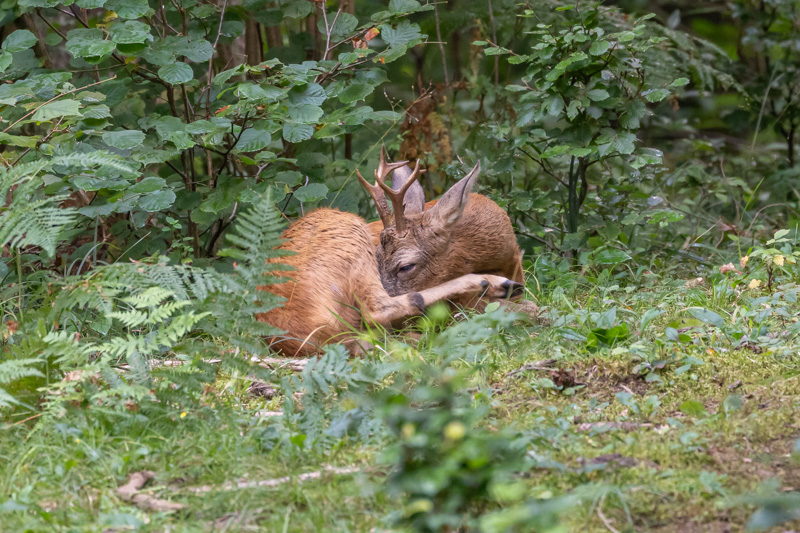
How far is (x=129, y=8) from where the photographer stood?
192 inches

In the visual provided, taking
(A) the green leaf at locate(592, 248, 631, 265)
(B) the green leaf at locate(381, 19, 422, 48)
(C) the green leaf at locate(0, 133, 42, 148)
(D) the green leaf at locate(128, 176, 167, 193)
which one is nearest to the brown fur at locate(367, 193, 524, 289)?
(A) the green leaf at locate(592, 248, 631, 265)

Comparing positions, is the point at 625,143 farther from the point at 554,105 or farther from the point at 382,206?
the point at 382,206

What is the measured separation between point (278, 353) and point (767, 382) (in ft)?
8.37

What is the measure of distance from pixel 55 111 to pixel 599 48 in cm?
358

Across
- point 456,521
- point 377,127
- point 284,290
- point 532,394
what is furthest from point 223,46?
point 456,521

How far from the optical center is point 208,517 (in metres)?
2.44

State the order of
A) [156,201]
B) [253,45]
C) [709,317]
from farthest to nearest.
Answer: [253,45] → [156,201] → [709,317]

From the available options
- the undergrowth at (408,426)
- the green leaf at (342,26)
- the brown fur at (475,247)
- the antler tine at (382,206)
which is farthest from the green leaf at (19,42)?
the brown fur at (475,247)

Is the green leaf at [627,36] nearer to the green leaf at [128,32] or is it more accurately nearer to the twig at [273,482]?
the green leaf at [128,32]

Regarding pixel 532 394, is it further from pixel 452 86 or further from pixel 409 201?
pixel 452 86

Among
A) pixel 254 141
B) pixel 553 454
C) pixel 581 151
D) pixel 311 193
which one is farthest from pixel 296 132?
pixel 553 454

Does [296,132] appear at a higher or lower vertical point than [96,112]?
lower

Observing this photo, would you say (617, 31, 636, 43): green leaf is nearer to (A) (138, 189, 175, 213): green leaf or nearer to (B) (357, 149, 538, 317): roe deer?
(B) (357, 149, 538, 317): roe deer

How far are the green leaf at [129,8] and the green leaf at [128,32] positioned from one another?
0.05 metres
